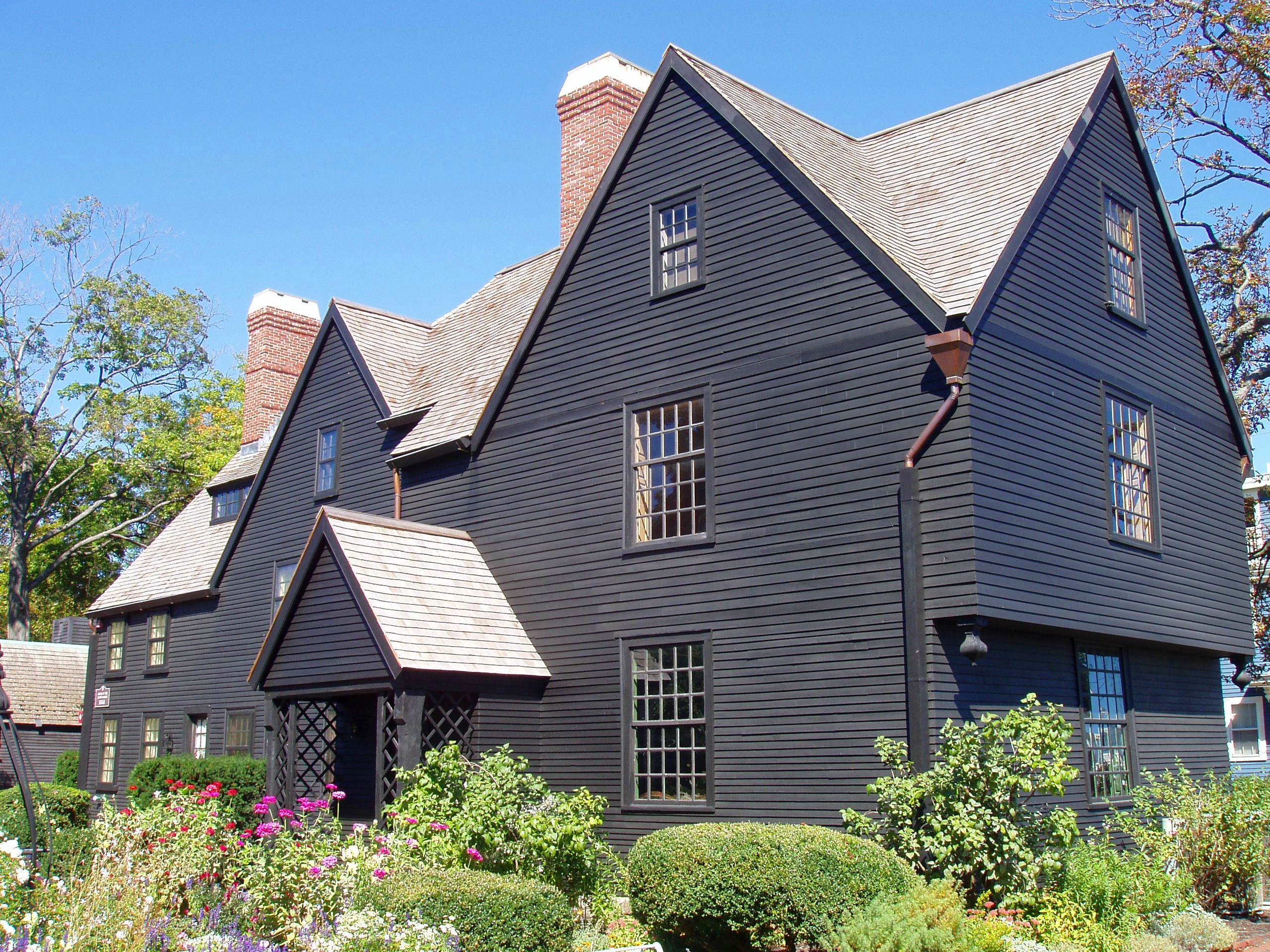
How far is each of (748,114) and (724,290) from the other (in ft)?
7.80

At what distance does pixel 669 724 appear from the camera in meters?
16.1

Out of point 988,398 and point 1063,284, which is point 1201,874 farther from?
point 1063,284

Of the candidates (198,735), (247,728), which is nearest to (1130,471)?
(247,728)

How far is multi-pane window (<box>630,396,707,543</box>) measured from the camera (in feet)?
Result: 54.4

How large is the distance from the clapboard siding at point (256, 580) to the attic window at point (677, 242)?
22.1 ft

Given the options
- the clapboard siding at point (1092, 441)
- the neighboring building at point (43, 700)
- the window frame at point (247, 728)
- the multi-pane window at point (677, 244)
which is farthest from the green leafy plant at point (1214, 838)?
the neighboring building at point (43, 700)

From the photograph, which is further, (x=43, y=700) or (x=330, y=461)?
(x=43, y=700)

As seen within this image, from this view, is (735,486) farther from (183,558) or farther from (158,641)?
(183,558)

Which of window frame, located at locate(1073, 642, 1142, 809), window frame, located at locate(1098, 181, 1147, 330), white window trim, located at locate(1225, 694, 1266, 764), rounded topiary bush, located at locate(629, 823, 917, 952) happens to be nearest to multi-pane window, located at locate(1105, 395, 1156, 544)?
window frame, located at locate(1098, 181, 1147, 330)

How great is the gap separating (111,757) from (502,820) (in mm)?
19158

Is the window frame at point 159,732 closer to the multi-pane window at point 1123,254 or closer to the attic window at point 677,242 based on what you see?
the attic window at point 677,242

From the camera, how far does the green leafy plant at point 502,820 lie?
14.2 metres

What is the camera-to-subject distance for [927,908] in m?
10.4

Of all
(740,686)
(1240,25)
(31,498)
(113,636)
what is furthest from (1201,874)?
(31,498)
